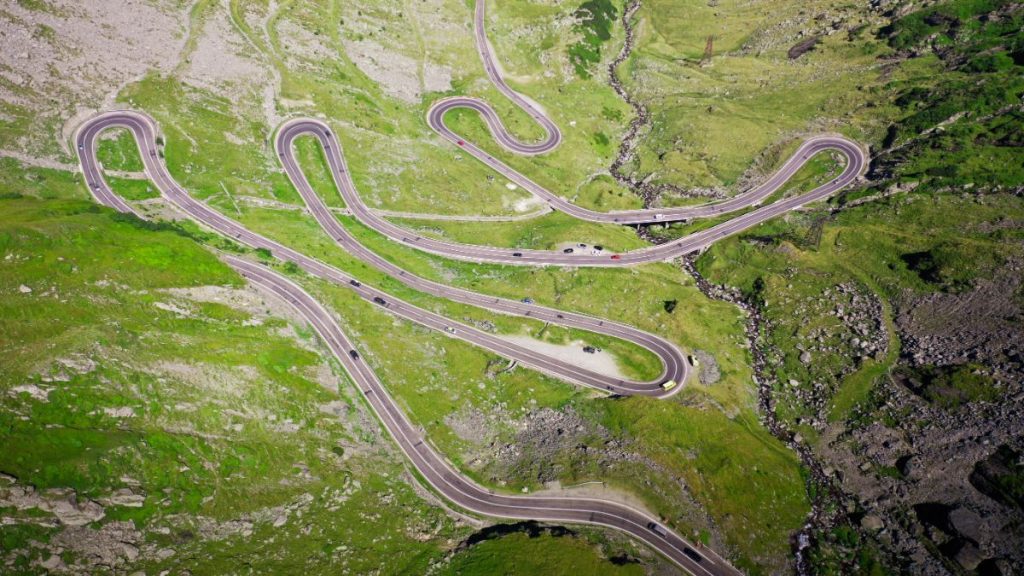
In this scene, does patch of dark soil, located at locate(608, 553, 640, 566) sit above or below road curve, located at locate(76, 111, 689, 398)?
below

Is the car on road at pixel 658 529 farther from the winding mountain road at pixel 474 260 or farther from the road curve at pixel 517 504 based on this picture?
the winding mountain road at pixel 474 260

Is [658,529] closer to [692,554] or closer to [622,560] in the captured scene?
[692,554]

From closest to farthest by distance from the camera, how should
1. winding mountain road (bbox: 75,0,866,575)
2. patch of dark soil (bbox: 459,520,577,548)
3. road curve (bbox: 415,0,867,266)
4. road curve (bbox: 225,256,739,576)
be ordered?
patch of dark soil (bbox: 459,520,577,548) < road curve (bbox: 225,256,739,576) < winding mountain road (bbox: 75,0,866,575) < road curve (bbox: 415,0,867,266)

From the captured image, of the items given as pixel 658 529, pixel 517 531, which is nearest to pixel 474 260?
pixel 517 531

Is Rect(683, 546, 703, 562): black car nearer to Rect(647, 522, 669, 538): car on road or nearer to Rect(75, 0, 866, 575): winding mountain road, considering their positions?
Rect(75, 0, 866, 575): winding mountain road

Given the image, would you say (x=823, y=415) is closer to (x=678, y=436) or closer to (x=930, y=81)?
(x=678, y=436)

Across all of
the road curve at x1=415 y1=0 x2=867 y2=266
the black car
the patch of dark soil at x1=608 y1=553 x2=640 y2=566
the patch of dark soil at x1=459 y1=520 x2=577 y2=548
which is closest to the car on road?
the black car
